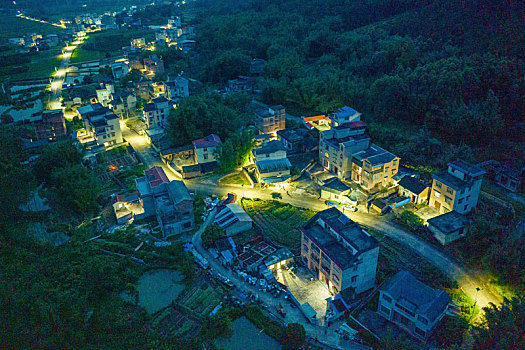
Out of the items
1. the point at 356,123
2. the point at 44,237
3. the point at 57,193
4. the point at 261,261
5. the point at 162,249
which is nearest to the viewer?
the point at 261,261

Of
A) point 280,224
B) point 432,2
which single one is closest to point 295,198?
point 280,224

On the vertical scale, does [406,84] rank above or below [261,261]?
above

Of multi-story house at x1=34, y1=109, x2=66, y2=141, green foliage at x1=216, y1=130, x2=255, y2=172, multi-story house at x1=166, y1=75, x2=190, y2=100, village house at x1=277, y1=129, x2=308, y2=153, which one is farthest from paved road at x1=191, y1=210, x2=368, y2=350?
multi-story house at x1=166, y1=75, x2=190, y2=100

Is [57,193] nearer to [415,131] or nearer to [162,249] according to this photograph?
[162,249]

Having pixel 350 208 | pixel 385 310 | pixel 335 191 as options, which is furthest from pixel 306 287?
pixel 335 191

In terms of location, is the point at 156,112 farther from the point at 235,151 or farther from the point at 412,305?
the point at 412,305

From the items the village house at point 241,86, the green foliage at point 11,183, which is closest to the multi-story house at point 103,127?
the green foliage at point 11,183
